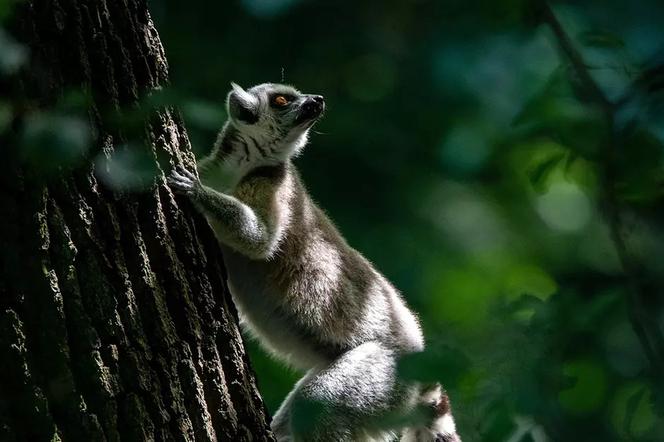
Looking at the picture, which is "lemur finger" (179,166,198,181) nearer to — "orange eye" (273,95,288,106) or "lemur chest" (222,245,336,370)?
"lemur chest" (222,245,336,370)

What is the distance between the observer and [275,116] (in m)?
4.37

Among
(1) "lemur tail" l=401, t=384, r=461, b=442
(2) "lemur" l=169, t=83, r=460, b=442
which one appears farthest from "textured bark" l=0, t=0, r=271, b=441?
(1) "lemur tail" l=401, t=384, r=461, b=442

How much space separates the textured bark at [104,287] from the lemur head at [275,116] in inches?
64.4

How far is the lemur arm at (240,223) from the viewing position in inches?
128

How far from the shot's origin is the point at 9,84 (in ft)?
6.66

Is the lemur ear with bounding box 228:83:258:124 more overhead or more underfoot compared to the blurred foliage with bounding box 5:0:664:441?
more underfoot

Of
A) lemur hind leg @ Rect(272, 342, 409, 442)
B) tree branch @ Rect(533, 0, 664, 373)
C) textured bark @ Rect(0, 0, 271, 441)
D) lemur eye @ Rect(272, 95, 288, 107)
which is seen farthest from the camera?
lemur eye @ Rect(272, 95, 288, 107)

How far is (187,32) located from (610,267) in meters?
2.50

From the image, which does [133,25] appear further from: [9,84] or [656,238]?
[656,238]

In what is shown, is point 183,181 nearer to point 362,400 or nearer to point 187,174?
point 187,174

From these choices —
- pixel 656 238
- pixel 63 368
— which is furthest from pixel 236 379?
pixel 656 238

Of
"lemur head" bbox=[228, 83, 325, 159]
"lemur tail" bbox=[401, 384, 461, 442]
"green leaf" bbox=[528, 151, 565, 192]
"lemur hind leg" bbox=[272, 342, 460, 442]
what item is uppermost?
"green leaf" bbox=[528, 151, 565, 192]

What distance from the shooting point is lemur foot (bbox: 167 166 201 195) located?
2.72 meters

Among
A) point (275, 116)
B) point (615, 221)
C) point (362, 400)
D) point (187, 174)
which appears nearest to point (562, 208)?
→ point (362, 400)
